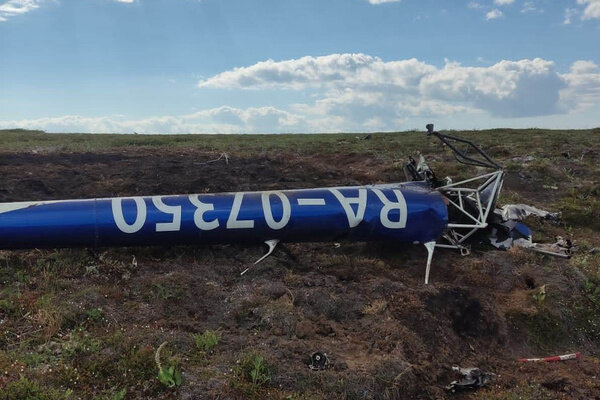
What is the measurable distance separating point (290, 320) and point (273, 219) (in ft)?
7.45

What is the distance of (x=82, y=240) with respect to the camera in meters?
7.33

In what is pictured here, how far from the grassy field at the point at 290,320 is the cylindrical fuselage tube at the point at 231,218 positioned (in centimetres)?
39

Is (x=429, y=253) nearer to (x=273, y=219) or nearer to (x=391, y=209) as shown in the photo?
(x=391, y=209)

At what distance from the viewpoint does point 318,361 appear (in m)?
5.19

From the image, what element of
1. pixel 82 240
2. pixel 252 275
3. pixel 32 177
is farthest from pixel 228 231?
pixel 32 177

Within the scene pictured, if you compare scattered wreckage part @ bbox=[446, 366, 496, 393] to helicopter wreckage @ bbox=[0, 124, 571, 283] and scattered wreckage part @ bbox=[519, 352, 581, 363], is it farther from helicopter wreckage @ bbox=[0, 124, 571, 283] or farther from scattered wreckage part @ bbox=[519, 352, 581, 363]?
helicopter wreckage @ bbox=[0, 124, 571, 283]

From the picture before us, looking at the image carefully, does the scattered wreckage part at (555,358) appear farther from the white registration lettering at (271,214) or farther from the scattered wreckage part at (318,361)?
the white registration lettering at (271,214)

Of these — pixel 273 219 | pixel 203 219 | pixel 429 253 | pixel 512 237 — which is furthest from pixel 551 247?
pixel 203 219

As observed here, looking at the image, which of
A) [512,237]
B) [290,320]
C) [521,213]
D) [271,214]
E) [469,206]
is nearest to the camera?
[290,320]

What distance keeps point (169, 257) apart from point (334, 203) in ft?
9.82

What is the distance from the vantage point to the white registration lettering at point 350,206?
8.16 meters

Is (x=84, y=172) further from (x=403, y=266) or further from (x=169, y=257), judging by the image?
(x=403, y=266)

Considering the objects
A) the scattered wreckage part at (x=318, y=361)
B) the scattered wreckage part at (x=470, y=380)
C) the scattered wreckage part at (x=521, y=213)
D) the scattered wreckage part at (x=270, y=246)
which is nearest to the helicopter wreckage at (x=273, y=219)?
the scattered wreckage part at (x=270, y=246)

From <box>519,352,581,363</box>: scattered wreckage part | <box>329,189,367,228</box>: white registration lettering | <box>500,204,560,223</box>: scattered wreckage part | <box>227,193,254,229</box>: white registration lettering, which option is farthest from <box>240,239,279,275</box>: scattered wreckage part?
<box>500,204,560,223</box>: scattered wreckage part
